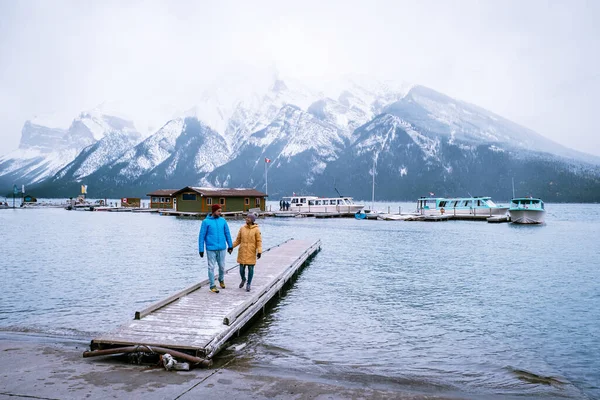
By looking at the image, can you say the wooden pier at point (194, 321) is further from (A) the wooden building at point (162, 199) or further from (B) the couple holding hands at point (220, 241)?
(A) the wooden building at point (162, 199)

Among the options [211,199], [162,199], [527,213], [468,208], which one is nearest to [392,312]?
[527,213]

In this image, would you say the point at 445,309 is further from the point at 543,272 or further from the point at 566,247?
the point at 566,247

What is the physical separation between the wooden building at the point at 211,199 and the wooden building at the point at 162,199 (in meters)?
12.7

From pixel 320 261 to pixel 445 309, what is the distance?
51.5 feet

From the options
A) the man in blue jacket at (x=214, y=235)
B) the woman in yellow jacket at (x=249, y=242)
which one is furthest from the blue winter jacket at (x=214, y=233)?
the woman in yellow jacket at (x=249, y=242)

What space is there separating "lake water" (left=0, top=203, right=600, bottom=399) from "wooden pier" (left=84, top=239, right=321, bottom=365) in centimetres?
95

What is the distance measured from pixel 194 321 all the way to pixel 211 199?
73454 millimetres

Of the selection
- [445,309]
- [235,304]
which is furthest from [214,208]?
[445,309]

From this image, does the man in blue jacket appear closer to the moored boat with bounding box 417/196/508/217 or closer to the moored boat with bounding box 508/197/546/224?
the moored boat with bounding box 508/197/546/224

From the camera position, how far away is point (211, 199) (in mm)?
84688

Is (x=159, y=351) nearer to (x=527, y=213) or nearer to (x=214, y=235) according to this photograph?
(x=214, y=235)

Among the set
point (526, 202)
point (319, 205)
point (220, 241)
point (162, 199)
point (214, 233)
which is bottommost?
point (220, 241)

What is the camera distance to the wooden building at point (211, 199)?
84.5m

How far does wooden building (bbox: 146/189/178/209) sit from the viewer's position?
102m
